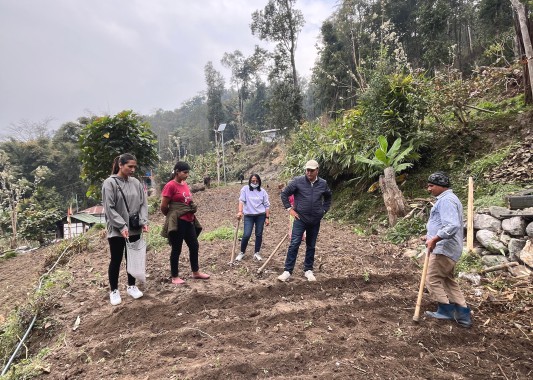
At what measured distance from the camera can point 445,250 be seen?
10.2ft

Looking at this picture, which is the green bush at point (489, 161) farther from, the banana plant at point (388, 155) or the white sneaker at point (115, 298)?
the white sneaker at point (115, 298)

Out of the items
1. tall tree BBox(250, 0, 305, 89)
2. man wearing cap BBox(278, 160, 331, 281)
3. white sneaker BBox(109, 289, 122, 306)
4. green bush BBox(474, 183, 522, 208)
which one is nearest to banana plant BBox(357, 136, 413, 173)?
green bush BBox(474, 183, 522, 208)

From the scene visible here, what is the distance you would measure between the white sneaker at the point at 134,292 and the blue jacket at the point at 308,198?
201cm

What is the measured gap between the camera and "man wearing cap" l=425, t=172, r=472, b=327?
303cm

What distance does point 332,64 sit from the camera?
957 inches

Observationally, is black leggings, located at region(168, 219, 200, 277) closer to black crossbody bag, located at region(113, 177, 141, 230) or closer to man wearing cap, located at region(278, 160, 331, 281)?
black crossbody bag, located at region(113, 177, 141, 230)

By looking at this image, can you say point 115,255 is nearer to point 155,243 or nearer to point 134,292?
point 134,292

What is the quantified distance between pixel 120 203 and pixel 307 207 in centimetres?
220

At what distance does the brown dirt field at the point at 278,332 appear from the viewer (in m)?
2.57

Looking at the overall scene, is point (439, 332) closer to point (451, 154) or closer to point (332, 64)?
point (451, 154)

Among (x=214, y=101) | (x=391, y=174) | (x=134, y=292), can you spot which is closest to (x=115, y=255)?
(x=134, y=292)

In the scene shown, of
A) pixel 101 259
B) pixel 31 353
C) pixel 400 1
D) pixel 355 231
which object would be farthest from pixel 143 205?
pixel 400 1

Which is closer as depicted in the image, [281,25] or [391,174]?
[391,174]

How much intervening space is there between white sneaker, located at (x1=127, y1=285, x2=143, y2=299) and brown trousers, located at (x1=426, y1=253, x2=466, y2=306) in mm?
3119
